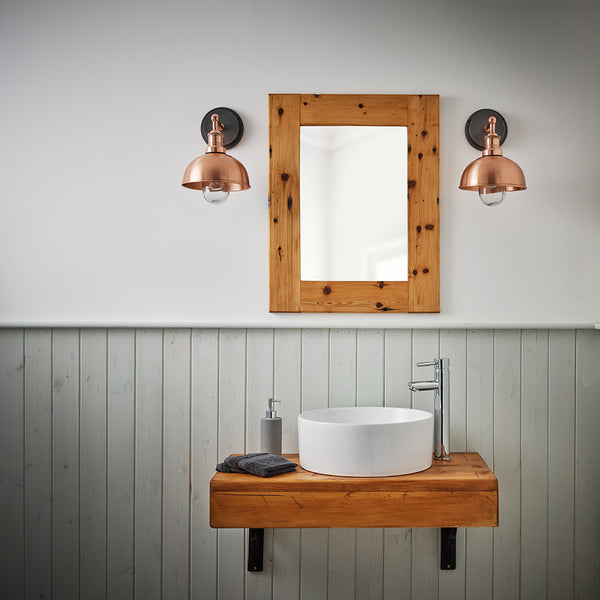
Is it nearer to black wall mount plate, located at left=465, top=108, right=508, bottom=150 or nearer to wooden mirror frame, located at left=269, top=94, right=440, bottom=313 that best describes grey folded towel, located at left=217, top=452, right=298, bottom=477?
wooden mirror frame, located at left=269, top=94, right=440, bottom=313

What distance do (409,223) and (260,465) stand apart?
952mm

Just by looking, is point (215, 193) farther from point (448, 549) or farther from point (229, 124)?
point (448, 549)

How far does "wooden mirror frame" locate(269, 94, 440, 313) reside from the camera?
2.06 metres

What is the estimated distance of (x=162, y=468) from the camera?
6.82ft

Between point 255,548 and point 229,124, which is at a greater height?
point 229,124

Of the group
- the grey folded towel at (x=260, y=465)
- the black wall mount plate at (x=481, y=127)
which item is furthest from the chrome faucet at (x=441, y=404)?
the black wall mount plate at (x=481, y=127)

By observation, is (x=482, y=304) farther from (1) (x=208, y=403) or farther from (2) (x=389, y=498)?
(1) (x=208, y=403)

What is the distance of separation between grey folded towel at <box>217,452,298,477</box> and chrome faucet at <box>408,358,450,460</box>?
463 mm

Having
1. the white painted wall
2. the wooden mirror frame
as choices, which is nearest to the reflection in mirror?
the wooden mirror frame

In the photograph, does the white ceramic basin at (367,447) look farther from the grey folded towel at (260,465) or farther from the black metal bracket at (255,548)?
the black metal bracket at (255,548)

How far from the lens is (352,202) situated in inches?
81.6

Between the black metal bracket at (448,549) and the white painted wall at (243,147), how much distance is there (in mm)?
709

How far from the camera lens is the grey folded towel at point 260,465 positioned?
1.73 metres

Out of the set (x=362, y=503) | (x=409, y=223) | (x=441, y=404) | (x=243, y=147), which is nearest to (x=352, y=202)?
(x=409, y=223)
